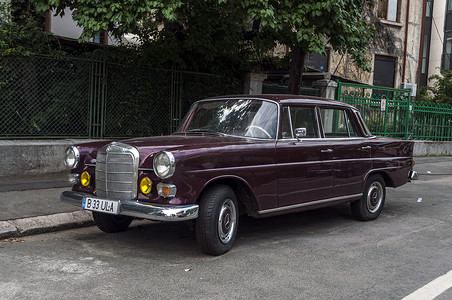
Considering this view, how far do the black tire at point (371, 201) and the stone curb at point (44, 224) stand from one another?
3803 millimetres

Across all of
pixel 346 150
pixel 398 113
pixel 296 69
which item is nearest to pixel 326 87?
pixel 296 69

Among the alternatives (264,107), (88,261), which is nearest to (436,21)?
(264,107)

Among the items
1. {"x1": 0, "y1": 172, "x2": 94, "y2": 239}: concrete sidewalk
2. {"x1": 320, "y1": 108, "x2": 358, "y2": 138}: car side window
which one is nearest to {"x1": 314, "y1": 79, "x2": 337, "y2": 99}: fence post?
{"x1": 320, "y1": 108, "x2": 358, "y2": 138}: car side window

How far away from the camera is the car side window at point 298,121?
5.81m

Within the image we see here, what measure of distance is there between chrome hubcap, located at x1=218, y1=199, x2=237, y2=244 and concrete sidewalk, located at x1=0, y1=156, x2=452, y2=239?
2.29 m

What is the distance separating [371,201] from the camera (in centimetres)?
704

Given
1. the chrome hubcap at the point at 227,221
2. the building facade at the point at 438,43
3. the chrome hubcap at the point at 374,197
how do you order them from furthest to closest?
the building facade at the point at 438,43 → the chrome hubcap at the point at 374,197 → the chrome hubcap at the point at 227,221

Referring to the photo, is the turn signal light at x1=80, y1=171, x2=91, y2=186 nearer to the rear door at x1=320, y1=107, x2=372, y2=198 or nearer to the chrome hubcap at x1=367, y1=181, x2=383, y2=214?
the rear door at x1=320, y1=107, x2=372, y2=198

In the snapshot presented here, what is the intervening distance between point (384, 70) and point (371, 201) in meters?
16.7

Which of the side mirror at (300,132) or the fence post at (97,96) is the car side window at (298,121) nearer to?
the side mirror at (300,132)

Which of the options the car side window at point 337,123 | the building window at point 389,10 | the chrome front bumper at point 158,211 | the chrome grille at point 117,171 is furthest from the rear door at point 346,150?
the building window at point 389,10

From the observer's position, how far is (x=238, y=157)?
16.6ft

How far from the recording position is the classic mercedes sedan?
4.65 m

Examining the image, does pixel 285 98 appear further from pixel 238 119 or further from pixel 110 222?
pixel 110 222
